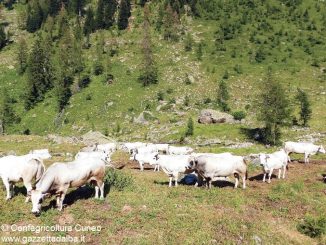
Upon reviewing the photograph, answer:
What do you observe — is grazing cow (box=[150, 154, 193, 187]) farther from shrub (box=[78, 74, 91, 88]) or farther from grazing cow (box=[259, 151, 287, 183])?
shrub (box=[78, 74, 91, 88])

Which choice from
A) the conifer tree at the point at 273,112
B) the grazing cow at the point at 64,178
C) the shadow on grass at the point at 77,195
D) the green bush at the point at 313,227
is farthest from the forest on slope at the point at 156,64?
the green bush at the point at 313,227

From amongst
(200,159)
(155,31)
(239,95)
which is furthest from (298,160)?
(155,31)

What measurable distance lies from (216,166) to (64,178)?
9149mm

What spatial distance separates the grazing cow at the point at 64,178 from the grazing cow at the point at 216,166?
6.18m

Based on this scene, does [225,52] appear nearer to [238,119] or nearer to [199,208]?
[238,119]

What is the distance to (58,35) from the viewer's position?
368 feet

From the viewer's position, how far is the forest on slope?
7419 cm

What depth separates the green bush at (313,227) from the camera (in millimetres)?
16812

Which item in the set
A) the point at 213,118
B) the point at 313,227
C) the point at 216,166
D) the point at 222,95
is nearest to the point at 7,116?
the point at 213,118

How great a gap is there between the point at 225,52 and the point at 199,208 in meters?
81.4

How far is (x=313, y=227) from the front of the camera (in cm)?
1692

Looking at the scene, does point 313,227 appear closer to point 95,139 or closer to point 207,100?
point 95,139

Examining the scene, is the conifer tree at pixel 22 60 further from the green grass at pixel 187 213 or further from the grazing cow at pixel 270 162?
the grazing cow at pixel 270 162

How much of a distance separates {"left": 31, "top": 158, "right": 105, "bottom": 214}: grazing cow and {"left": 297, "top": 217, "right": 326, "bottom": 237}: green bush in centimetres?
973
